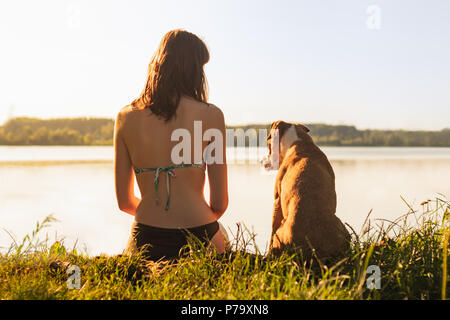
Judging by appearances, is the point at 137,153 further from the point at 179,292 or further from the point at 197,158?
the point at 179,292

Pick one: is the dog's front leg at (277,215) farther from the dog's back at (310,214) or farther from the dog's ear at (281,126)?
the dog's ear at (281,126)

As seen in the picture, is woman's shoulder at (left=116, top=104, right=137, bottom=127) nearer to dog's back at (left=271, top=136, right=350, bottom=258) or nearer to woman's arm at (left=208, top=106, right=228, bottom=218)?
woman's arm at (left=208, top=106, right=228, bottom=218)

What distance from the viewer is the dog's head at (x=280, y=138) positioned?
3875 mm

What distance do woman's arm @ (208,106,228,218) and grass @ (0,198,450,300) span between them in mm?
315

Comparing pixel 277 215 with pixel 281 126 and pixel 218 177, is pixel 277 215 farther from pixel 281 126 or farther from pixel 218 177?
pixel 281 126

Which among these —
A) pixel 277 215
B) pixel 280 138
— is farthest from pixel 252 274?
pixel 280 138

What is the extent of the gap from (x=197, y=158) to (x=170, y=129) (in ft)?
1.12

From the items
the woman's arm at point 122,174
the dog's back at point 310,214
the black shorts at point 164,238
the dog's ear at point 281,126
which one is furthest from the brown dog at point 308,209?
the woman's arm at point 122,174

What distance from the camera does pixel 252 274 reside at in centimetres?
322

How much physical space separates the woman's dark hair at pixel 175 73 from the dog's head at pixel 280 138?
2.72 ft

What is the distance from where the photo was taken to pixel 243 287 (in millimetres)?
2945

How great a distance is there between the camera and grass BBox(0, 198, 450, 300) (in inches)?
113

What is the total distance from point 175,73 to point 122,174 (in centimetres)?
102

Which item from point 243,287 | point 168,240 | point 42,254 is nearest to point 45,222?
point 42,254
